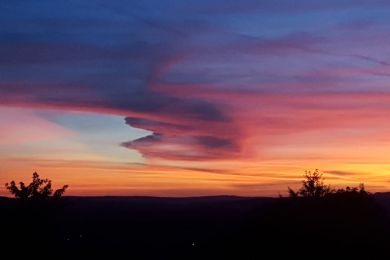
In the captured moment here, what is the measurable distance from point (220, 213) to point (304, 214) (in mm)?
57023

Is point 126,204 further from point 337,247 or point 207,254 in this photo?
point 337,247

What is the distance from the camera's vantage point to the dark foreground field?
52031 mm

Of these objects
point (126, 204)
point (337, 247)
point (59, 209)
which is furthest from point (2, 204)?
point (126, 204)

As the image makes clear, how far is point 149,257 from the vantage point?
7550cm

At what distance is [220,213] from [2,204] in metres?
50.8

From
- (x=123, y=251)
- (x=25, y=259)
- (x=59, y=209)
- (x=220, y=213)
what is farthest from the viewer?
(x=220, y=213)

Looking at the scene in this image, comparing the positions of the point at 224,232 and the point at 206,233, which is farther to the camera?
the point at 206,233

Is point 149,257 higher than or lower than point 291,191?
lower

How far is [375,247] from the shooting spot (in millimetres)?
50281

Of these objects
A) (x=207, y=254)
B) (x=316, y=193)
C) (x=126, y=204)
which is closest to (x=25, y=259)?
(x=207, y=254)

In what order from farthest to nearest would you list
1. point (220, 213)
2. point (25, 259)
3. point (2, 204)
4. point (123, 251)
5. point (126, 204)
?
point (126, 204)
point (220, 213)
point (123, 251)
point (2, 204)
point (25, 259)

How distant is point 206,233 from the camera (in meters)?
88.0

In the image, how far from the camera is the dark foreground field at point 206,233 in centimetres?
5203

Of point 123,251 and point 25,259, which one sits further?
point 123,251
